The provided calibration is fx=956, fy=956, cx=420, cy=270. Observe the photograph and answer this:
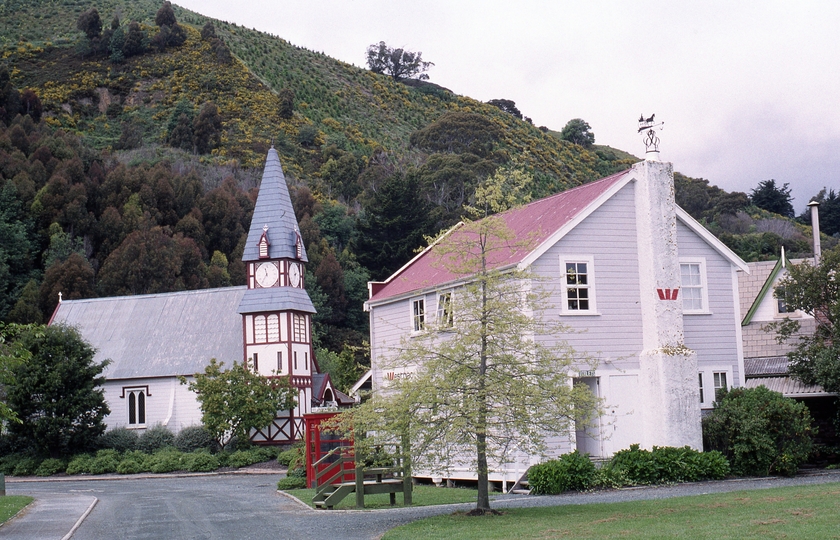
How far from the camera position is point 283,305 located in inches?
1873

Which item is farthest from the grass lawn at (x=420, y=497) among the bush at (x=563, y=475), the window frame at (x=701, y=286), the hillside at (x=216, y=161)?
the window frame at (x=701, y=286)

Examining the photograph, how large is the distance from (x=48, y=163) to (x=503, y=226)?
65.0m

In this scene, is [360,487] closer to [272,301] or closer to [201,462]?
[201,462]

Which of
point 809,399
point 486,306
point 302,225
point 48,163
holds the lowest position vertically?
point 809,399

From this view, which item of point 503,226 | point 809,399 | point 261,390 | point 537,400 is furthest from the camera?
point 261,390

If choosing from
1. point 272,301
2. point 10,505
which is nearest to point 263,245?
point 272,301

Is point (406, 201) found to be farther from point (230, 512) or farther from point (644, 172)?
point (230, 512)

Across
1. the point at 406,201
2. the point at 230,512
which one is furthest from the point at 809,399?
the point at 406,201

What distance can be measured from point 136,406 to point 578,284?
95.9 ft

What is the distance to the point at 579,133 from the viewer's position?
146 m

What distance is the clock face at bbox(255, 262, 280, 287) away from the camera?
48781 mm

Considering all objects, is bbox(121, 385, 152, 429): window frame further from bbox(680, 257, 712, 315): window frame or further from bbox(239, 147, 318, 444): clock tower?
bbox(680, 257, 712, 315): window frame

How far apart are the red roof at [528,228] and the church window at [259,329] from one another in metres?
15.3

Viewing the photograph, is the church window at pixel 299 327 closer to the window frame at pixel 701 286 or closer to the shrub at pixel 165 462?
the shrub at pixel 165 462
